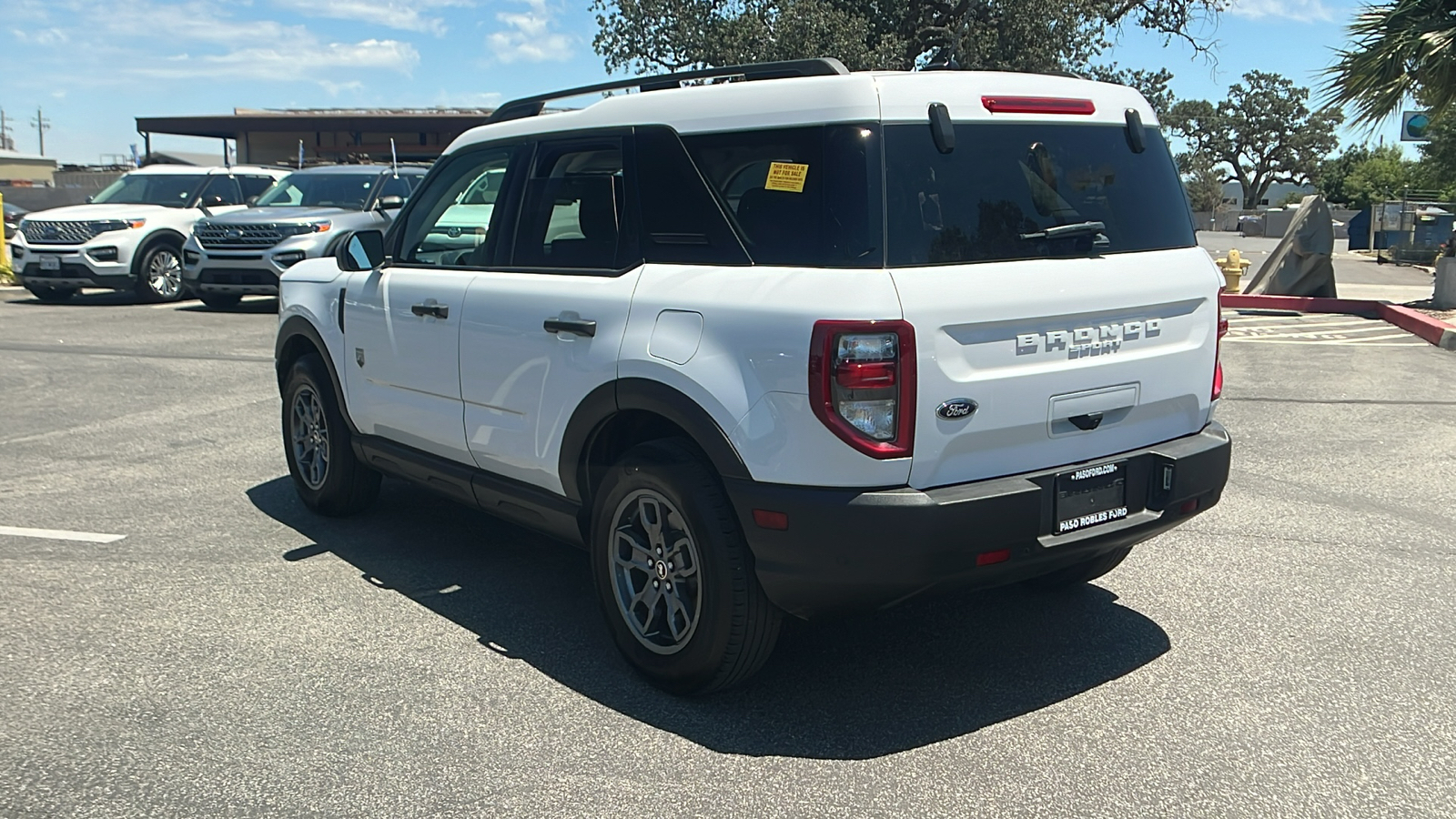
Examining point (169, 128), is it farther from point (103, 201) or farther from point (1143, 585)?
point (1143, 585)

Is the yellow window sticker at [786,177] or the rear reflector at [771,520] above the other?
the yellow window sticker at [786,177]

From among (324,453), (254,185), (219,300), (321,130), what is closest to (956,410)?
(324,453)

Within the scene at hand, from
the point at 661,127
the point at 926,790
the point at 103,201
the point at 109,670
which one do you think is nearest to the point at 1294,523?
the point at 926,790

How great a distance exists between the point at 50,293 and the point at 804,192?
16.9 metres

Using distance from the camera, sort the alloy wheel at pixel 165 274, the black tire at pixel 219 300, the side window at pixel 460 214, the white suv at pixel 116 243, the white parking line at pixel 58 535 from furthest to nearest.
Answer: the alloy wheel at pixel 165 274 < the white suv at pixel 116 243 < the black tire at pixel 219 300 < the white parking line at pixel 58 535 < the side window at pixel 460 214

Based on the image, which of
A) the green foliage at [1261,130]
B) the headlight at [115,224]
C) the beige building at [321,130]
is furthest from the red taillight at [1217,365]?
the green foliage at [1261,130]

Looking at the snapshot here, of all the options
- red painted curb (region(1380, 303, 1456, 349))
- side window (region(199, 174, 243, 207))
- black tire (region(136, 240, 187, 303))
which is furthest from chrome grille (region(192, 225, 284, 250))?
red painted curb (region(1380, 303, 1456, 349))

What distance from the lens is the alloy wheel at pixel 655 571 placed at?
12.8 ft

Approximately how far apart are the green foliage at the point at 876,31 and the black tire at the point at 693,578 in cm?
2356

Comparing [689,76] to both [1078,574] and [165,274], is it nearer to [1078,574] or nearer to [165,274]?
[1078,574]

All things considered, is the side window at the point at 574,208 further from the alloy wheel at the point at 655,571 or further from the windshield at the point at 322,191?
the windshield at the point at 322,191

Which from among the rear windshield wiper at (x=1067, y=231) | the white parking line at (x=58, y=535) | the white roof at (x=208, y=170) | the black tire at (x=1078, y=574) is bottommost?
the white parking line at (x=58, y=535)

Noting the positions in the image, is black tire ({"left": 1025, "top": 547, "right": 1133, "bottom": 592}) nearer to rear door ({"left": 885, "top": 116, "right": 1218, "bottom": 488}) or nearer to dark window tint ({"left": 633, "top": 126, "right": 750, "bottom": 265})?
rear door ({"left": 885, "top": 116, "right": 1218, "bottom": 488})

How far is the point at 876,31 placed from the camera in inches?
1126
